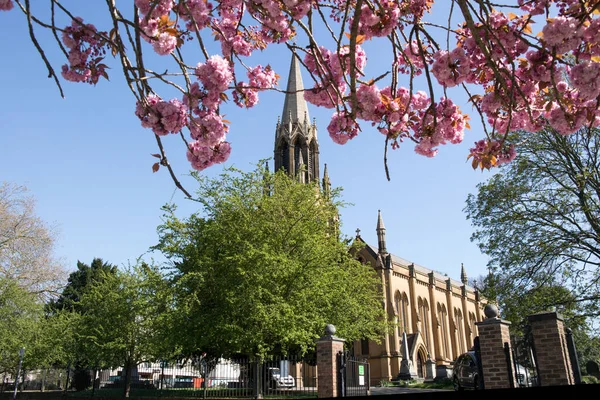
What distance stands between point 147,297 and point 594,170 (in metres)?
22.7

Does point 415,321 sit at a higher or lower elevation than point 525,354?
higher

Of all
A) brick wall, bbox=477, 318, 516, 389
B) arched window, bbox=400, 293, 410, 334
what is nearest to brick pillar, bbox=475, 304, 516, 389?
brick wall, bbox=477, 318, 516, 389

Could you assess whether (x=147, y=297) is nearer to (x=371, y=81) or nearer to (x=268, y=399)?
(x=268, y=399)

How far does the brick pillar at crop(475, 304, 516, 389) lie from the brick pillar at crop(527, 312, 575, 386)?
0.57m

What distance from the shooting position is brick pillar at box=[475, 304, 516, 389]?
387 inches

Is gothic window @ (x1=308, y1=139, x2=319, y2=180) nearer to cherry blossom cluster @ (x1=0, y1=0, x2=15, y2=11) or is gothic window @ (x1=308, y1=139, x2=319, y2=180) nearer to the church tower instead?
the church tower

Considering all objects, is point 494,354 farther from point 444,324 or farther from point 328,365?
point 444,324

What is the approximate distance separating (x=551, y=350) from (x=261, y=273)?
44.2 feet

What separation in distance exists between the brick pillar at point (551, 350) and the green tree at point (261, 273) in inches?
443

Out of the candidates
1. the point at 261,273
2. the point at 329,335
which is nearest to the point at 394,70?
the point at 329,335

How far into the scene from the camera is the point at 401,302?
45562 millimetres

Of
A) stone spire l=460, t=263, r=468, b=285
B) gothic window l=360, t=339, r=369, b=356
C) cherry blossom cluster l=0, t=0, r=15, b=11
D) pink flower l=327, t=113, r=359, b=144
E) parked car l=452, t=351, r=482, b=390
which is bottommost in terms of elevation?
parked car l=452, t=351, r=482, b=390

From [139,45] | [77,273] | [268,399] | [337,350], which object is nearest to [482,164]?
[139,45]

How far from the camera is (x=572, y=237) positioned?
21828mm
